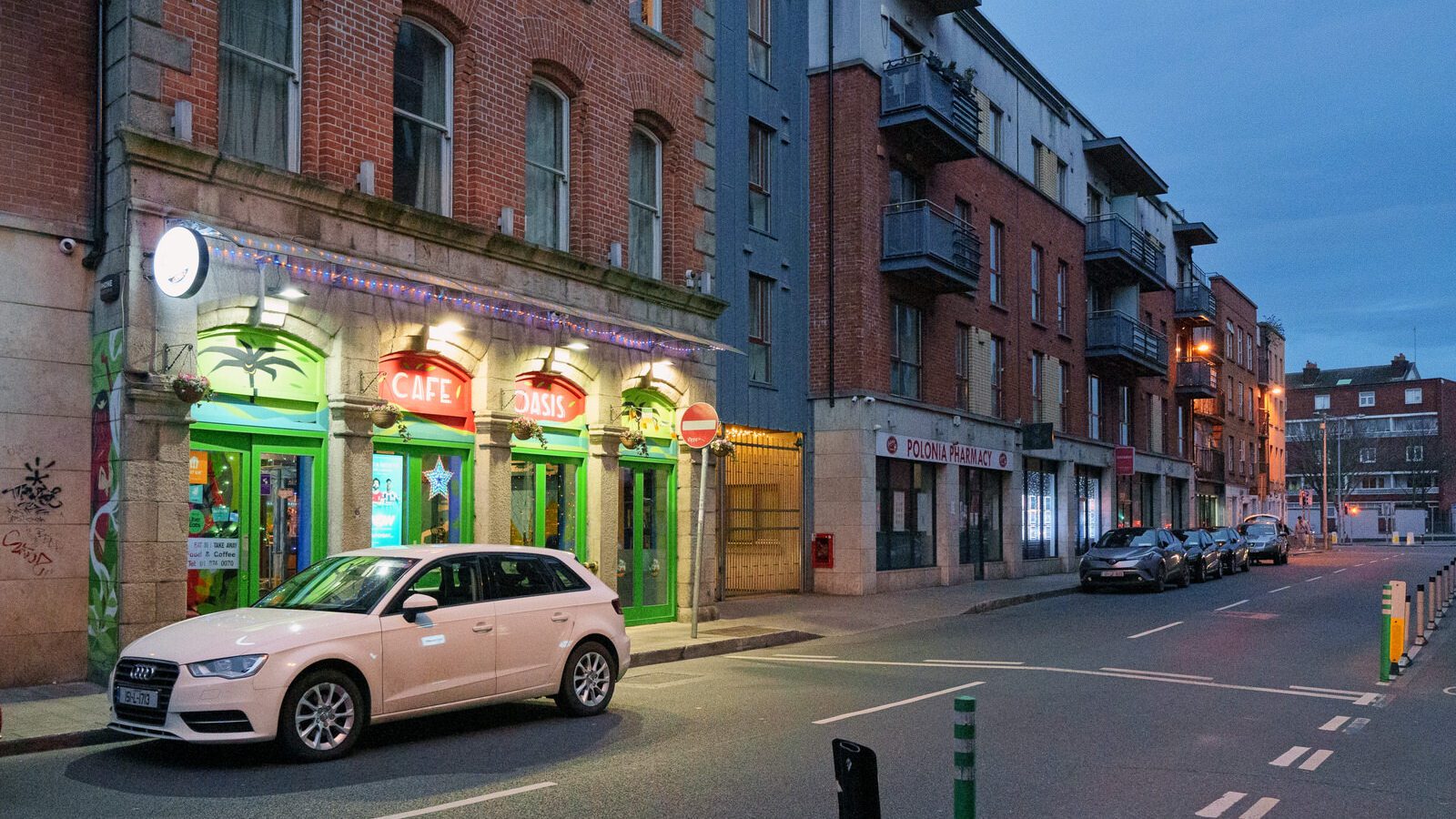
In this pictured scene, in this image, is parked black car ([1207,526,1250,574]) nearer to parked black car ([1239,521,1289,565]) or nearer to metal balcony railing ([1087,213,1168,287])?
parked black car ([1239,521,1289,565])

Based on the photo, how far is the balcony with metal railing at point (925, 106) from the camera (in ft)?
84.8

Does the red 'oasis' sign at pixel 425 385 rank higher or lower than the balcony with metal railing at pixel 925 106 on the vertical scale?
lower

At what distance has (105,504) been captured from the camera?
37.7 feet

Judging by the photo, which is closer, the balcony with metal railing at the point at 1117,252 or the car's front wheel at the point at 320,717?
the car's front wheel at the point at 320,717

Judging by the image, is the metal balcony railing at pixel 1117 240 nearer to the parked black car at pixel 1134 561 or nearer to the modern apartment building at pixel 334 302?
the parked black car at pixel 1134 561

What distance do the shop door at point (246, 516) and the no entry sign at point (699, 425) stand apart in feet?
16.5

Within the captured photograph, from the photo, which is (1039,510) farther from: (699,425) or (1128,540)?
(699,425)

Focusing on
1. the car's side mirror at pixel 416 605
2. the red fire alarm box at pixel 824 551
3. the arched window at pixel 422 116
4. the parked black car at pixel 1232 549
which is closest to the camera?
the car's side mirror at pixel 416 605

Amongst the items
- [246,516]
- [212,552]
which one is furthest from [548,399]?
[212,552]

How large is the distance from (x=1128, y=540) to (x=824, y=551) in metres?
8.03

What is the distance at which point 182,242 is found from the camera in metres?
11.1

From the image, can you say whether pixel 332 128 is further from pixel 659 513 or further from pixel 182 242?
pixel 659 513

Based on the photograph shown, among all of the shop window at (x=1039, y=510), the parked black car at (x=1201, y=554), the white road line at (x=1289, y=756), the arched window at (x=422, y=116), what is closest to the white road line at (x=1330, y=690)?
the white road line at (x=1289, y=756)

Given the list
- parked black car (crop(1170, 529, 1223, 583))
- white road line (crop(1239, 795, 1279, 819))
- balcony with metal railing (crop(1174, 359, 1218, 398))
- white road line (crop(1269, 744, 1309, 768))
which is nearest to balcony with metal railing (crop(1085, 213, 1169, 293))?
Answer: balcony with metal railing (crop(1174, 359, 1218, 398))
